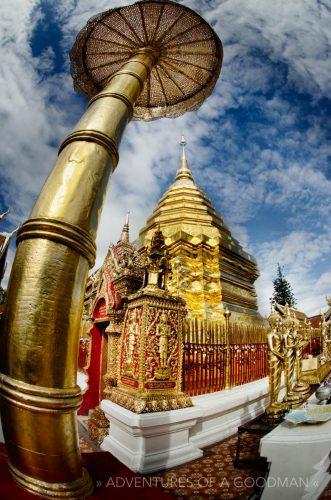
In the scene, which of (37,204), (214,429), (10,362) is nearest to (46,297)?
(10,362)

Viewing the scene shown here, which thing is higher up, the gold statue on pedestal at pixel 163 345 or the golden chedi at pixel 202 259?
the golden chedi at pixel 202 259

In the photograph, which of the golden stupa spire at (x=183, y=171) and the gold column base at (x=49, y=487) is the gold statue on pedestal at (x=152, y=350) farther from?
the golden stupa spire at (x=183, y=171)

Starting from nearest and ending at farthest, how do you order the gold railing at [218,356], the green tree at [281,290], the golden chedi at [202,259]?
the gold railing at [218,356], the golden chedi at [202,259], the green tree at [281,290]

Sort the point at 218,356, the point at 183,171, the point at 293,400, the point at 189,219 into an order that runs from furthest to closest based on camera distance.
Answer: the point at 183,171 < the point at 189,219 < the point at 218,356 < the point at 293,400

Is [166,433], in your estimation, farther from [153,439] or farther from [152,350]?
[152,350]

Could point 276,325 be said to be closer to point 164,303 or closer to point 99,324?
point 164,303

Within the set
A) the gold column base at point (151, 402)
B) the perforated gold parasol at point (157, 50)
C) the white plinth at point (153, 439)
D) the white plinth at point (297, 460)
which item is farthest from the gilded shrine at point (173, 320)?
the perforated gold parasol at point (157, 50)

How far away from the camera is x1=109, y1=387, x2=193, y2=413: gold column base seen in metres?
3.61

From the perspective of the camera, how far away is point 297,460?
207 centimetres

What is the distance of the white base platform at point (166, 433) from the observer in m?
3.43

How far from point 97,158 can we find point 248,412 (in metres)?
5.75

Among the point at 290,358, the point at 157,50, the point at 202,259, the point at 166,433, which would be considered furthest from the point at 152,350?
the point at 202,259

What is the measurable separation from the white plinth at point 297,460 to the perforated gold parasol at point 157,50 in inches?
136

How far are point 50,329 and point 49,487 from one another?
1.63 feet
